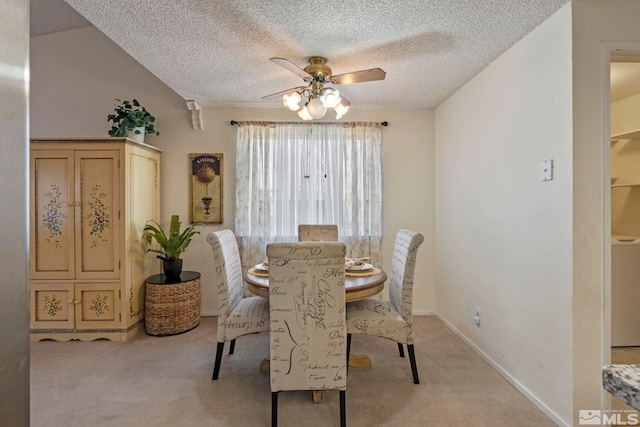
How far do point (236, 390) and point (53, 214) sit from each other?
2.40m

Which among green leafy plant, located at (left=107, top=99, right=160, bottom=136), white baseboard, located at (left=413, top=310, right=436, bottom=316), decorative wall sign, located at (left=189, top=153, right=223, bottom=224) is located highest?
green leafy plant, located at (left=107, top=99, right=160, bottom=136)

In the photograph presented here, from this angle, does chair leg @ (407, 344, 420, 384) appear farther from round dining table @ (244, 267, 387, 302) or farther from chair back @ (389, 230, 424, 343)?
round dining table @ (244, 267, 387, 302)

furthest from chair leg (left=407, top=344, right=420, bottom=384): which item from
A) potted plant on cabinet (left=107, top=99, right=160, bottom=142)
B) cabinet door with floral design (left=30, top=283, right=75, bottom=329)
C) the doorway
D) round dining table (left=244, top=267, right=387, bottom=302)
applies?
potted plant on cabinet (left=107, top=99, right=160, bottom=142)

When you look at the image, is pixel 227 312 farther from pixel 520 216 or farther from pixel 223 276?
pixel 520 216

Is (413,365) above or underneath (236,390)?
above

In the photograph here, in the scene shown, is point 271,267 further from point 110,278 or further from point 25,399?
point 110,278

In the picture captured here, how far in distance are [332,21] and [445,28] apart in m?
0.73

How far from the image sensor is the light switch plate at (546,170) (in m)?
1.83

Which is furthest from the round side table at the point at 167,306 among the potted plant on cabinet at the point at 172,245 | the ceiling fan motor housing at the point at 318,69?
the ceiling fan motor housing at the point at 318,69

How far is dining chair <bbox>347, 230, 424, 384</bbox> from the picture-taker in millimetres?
2092

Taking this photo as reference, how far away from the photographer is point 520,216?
6.96 ft

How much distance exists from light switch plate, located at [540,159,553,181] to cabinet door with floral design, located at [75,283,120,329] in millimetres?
3528

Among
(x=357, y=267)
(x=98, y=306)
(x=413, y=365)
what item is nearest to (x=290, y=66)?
(x=357, y=267)

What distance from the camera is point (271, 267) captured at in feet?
5.33
